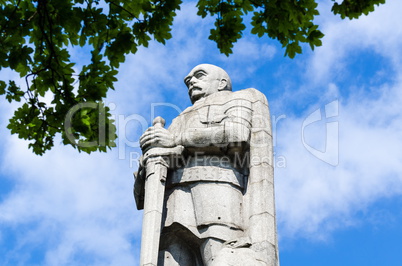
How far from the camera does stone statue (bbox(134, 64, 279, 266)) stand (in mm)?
12484

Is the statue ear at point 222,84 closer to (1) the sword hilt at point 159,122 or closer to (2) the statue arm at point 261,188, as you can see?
(2) the statue arm at point 261,188

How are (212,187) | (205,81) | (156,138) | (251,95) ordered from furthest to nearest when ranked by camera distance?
(205,81)
(251,95)
(156,138)
(212,187)

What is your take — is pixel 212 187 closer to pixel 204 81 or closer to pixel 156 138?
pixel 156 138

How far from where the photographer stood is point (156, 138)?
13555 millimetres

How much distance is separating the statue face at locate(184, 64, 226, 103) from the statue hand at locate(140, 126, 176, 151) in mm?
1282

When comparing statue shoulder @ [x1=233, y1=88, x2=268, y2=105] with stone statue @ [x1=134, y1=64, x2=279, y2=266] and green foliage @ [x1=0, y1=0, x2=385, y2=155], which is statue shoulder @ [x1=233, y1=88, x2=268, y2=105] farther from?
green foliage @ [x1=0, y1=0, x2=385, y2=155]

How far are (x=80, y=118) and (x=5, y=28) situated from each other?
4.91 feet

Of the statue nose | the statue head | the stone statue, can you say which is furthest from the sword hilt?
the statue nose

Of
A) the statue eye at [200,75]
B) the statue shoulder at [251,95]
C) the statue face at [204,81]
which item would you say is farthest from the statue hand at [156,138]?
the statue eye at [200,75]

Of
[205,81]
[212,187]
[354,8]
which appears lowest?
[212,187]

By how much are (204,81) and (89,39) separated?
3.92 metres

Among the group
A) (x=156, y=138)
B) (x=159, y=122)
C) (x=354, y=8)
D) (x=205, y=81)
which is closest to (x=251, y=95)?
(x=205, y=81)

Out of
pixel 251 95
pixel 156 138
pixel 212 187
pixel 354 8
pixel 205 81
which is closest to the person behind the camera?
pixel 354 8

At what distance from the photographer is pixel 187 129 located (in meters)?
13.6
